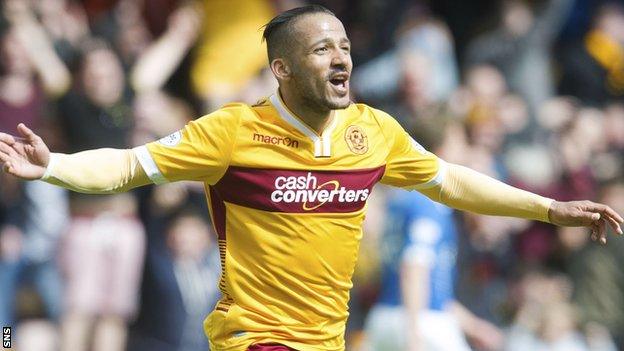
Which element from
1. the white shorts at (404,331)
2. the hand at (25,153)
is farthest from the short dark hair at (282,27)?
the white shorts at (404,331)

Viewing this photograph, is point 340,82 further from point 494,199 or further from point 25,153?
point 25,153

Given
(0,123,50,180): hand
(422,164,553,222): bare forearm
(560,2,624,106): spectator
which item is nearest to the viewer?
(0,123,50,180): hand

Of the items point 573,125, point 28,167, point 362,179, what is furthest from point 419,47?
point 28,167

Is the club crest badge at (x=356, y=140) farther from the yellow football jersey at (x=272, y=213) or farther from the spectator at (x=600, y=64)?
the spectator at (x=600, y=64)

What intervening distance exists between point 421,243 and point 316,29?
3818 millimetres

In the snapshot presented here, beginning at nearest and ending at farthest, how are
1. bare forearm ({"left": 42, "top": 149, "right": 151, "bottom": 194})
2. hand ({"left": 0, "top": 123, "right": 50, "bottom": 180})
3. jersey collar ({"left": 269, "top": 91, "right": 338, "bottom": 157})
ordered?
hand ({"left": 0, "top": 123, "right": 50, "bottom": 180}), bare forearm ({"left": 42, "top": 149, "right": 151, "bottom": 194}), jersey collar ({"left": 269, "top": 91, "right": 338, "bottom": 157})

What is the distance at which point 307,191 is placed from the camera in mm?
6250

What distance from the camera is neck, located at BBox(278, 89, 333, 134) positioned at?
6371 mm

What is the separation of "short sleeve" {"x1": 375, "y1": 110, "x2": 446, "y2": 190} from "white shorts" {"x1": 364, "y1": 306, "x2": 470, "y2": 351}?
319 centimetres

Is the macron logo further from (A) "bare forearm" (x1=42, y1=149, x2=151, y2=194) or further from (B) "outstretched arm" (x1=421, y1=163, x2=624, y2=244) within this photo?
(B) "outstretched arm" (x1=421, y1=163, x2=624, y2=244)

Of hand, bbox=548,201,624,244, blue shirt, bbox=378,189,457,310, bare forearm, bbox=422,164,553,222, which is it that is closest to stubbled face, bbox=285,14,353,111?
bare forearm, bbox=422,164,553,222

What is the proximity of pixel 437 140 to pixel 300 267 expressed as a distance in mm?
3901

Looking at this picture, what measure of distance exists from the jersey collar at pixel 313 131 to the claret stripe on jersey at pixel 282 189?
0.10 m

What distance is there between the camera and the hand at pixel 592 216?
254 inches
